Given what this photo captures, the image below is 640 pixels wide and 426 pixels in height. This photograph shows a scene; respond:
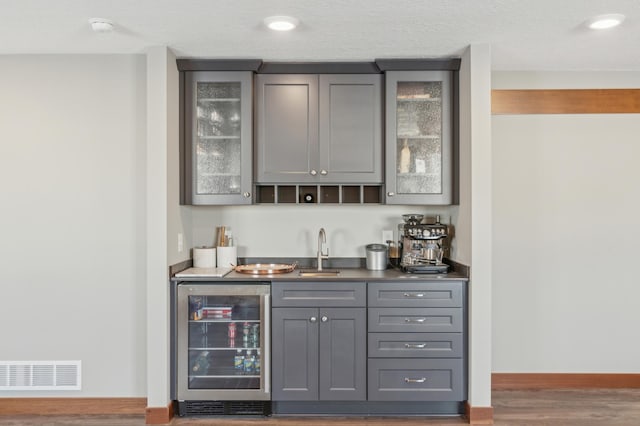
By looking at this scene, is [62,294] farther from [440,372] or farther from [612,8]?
[612,8]

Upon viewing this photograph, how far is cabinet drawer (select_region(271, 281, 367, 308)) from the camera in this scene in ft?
10.7

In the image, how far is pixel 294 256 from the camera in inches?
153

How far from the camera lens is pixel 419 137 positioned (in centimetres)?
349

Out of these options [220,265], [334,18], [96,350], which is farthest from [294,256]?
[334,18]

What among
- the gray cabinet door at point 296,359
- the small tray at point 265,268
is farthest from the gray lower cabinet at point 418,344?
the small tray at point 265,268

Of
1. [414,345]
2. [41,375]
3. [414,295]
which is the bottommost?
[41,375]

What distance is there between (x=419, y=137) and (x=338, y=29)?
98 cm

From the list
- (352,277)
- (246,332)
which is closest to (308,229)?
(352,277)

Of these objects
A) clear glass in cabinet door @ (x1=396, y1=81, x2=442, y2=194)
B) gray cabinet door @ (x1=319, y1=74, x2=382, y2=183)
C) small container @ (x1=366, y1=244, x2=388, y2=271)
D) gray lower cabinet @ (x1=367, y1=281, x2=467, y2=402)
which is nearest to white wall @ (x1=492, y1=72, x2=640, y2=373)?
clear glass in cabinet door @ (x1=396, y1=81, x2=442, y2=194)

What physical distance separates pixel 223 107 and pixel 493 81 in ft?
6.55

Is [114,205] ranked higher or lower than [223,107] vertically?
lower

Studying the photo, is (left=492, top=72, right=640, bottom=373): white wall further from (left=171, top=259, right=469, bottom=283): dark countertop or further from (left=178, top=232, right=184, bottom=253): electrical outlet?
(left=178, top=232, right=184, bottom=253): electrical outlet

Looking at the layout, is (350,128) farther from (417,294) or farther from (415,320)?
(415,320)

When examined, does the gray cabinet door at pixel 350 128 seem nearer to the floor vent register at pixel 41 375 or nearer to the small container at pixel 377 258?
the small container at pixel 377 258
